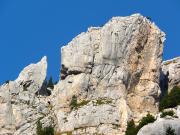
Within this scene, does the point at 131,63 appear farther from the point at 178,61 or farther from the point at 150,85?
the point at 178,61

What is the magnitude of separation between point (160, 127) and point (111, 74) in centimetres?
3060

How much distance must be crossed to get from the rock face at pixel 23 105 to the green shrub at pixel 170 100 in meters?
19.3

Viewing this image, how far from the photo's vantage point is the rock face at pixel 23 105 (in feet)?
584

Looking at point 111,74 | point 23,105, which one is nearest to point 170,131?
point 111,74

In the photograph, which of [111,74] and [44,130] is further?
[111,74]

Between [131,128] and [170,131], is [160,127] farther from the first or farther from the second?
[131,128]

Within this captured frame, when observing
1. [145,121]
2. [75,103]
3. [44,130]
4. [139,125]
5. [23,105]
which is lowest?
[139,125]

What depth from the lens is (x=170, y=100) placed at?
178875 millimetres

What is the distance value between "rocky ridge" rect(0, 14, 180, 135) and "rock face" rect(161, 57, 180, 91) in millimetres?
8002

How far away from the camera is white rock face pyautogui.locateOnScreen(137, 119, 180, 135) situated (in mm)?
150500

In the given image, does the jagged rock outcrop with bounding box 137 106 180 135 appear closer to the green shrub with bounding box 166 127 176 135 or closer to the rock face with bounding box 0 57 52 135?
the green shrub with bounding box 166 127 176 135

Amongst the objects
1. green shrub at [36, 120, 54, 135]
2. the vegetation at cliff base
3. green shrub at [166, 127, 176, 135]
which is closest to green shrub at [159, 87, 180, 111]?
the vegetation at cliff base

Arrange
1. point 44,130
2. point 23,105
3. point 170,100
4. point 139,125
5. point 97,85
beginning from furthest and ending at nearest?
point 23,105, point 97,85, point 170,100, point 44,130, point 139,125

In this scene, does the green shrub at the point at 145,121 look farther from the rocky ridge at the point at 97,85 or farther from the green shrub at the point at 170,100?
the green shrub at the point at 170,100
